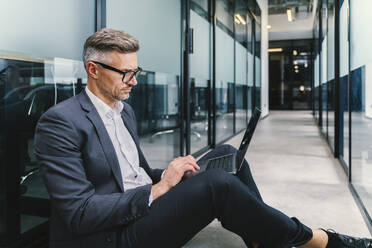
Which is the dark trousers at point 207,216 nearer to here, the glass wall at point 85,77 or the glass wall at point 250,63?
the glass wall at point 85,77

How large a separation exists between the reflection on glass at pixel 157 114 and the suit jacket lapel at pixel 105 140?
4.52 feet

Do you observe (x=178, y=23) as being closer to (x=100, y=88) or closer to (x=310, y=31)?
(x=100, y=88)

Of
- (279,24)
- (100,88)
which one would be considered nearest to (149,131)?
(100,88)

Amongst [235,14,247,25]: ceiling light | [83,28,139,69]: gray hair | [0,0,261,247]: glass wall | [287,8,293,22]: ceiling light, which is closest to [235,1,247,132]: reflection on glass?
[235,14,247,25]: ceiling light

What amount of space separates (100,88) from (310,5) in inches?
520

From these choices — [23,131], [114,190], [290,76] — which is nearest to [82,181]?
[114,190]

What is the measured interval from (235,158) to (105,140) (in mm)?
673

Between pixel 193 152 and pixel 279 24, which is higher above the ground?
pixel 279 24

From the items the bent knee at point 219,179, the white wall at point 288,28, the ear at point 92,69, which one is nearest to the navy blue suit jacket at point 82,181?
the ear at point 92,69

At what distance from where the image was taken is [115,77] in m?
1.39

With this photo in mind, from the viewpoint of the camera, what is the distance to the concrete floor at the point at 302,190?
7.38 ft

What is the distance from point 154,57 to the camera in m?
3.16

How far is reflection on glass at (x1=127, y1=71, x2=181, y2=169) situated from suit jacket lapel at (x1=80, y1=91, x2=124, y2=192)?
1378 mm

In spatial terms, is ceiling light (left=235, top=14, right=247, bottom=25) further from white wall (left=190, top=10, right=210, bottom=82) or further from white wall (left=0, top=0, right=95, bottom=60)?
white wall (left=0, top=0, right=95, bottom=60)
